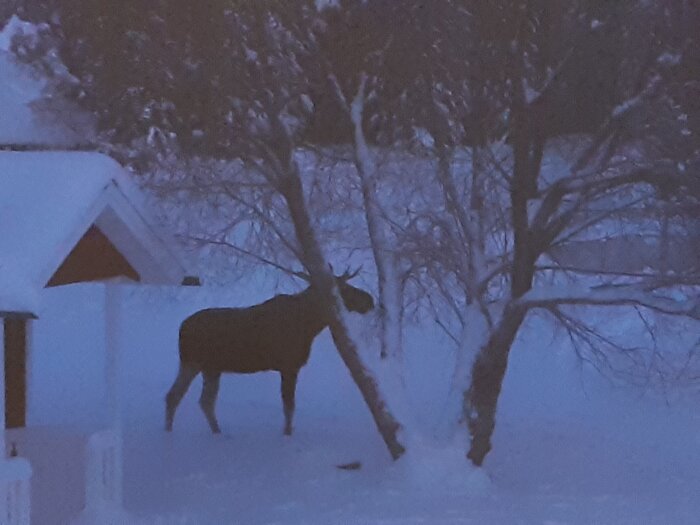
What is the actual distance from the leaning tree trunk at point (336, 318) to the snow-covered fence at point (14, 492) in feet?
12.0

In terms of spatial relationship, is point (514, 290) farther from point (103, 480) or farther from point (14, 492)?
point (14, 492)

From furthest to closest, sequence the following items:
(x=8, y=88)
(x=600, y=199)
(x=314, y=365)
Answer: (x=314, y=365) < (x=8, y=88) < (x=600, y=199)

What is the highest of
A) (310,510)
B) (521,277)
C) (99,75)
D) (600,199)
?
(99,75)

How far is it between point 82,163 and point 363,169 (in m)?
3.39

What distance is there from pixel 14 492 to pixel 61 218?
1757 millimetres

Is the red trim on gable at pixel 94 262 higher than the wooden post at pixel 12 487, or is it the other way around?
the red trim on gable at pixel 94 262

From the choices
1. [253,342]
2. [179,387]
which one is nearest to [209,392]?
[179,387]

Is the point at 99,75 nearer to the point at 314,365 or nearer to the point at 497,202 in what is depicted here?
the point at 497,202

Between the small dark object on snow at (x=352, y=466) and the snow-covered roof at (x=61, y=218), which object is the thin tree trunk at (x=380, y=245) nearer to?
the small dark object on snow at (x=352, y=466)

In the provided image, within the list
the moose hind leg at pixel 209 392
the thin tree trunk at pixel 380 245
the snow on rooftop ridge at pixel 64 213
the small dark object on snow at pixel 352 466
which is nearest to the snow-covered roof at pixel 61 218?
the snow on rooftop ridge at pixel 64 213

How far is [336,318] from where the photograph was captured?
9.75 metres

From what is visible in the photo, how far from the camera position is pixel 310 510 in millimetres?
8797

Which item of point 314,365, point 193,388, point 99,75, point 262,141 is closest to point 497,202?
point 262,141

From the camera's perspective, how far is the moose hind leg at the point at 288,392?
471 inches
